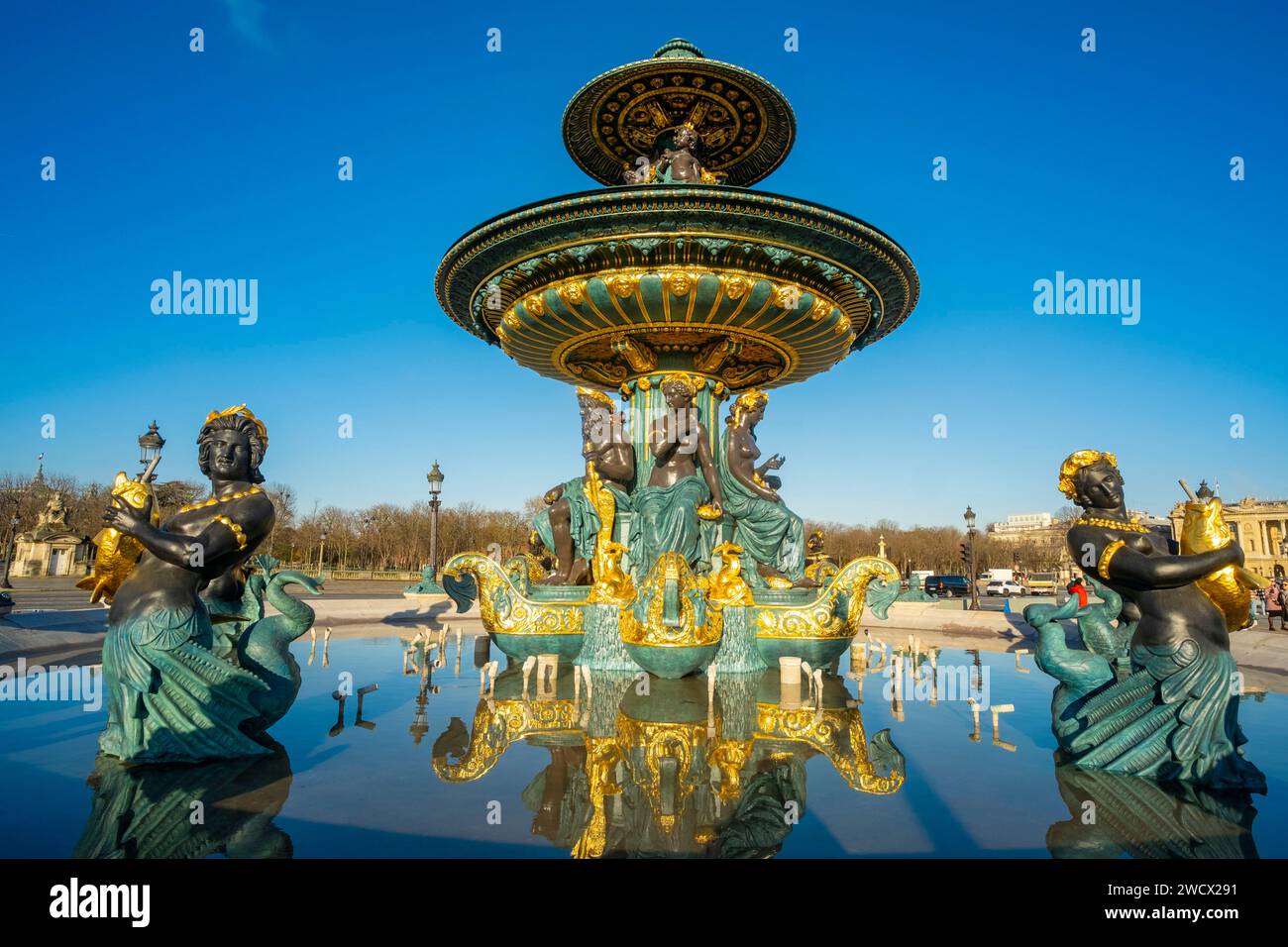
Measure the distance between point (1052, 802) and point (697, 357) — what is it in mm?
7352

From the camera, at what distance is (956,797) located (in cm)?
388

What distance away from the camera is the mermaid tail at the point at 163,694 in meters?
4.29

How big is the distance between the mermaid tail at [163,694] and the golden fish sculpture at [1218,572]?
6205mm

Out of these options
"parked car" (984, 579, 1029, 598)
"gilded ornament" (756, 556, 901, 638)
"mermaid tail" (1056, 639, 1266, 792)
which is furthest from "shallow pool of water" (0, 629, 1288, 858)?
"parked car" (984, 579, 1029, 598)

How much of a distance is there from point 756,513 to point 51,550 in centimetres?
5616

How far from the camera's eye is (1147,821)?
3.49 meters

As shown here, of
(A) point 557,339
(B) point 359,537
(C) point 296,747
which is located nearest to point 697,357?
(A) point 557,339

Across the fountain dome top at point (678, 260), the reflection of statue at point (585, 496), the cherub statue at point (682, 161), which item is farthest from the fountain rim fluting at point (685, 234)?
the cherub statue at point (682, 161)

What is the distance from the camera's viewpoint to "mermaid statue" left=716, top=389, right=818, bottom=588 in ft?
30.3

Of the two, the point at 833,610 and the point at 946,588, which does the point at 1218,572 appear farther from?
the point at 946,588

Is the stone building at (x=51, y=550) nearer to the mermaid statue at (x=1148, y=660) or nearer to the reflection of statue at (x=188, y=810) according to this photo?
the reflection of statue at (x=188, y=810)

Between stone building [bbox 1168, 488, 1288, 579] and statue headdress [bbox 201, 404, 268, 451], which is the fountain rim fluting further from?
stone building [bbox 1168, 488, 1288, 579]

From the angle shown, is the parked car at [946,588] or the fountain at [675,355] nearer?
the fountain at [675,355]

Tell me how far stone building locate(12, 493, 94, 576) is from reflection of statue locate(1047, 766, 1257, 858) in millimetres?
56822
